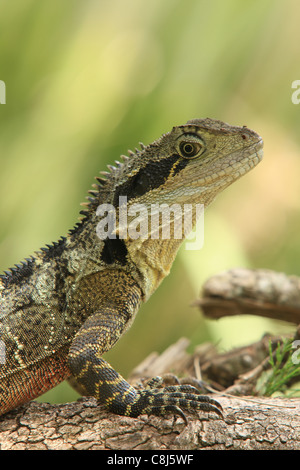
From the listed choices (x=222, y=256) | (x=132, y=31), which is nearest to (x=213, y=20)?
(x=132, y=31)

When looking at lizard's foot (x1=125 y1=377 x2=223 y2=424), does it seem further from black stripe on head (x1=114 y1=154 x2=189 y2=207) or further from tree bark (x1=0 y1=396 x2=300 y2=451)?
black stripe on head (x1=114 y1=154 x2=189 y2=207)

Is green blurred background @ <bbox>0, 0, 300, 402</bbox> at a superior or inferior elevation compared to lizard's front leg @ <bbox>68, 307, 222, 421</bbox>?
superior

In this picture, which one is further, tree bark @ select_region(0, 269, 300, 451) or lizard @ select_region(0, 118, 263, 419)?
lizard @ select_region(0, 118, 263, 419)

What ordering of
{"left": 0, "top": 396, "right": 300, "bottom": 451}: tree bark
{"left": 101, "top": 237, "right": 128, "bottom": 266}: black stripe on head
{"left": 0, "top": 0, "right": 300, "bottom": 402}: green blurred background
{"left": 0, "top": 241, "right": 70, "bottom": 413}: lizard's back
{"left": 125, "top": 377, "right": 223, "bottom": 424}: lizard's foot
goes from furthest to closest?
{"left": 0, "top": 0, "right": 300, "bottom": 402}: green blurred background, {"left": 101, "top": 237, "right": 128, "bottom": 266}: black stripe on head, {"left": 0, "top": 241, "right": 70, "bottom": 413}: lizard's back, {"left": 125, "top": 377, "right": 223, "bottom": 424}: lizard's foot, {"left": 0, "top": 396, "right": 300, "bottom": 451}: tree bark

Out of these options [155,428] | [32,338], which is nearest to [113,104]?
[32,338]

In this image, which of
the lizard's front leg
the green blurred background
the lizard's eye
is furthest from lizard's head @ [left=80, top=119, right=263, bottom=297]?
the green blurred background

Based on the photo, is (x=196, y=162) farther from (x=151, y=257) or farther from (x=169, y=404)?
(x=169, y=404)

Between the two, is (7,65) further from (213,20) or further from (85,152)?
(213,20)
